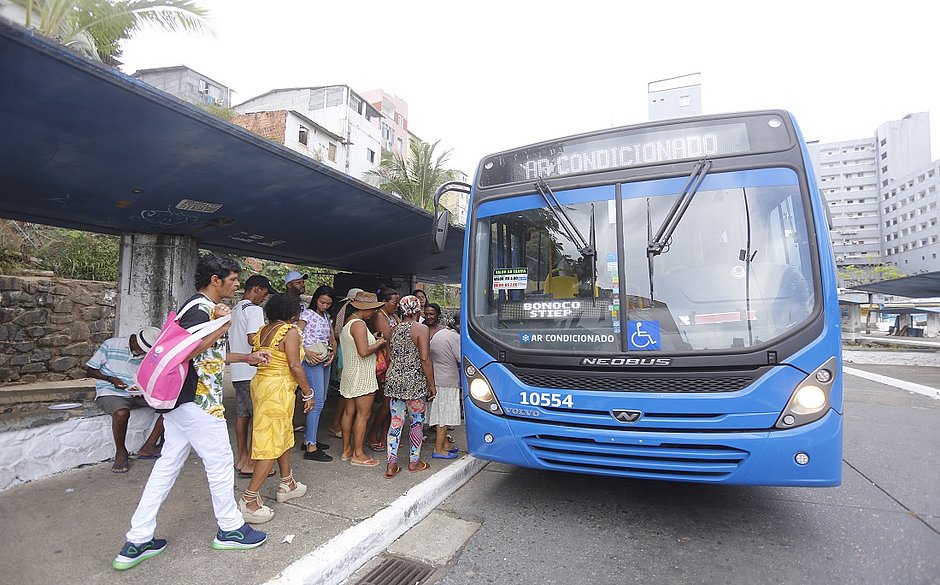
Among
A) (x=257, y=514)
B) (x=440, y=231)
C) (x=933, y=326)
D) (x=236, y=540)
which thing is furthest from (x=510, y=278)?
(x=933, y=326)

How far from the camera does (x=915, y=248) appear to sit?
215ft

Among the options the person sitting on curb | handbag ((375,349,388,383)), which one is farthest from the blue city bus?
the person sitting on curb

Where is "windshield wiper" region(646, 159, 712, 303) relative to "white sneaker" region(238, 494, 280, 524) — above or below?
above

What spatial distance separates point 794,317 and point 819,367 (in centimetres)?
34

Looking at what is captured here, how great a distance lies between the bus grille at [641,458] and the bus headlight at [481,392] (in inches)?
13.2

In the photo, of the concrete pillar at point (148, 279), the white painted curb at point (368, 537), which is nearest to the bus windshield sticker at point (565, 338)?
the white painted curb at point (368, 537)

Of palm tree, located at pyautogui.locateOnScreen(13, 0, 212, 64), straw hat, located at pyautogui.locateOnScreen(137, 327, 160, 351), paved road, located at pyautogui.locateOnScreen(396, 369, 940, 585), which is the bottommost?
paved road, located at pyautogui.locateOnScreen(396, 369, 940, 585)

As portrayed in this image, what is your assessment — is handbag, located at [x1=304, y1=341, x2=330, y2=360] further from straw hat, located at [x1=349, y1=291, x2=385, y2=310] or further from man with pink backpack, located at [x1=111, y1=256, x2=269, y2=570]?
man with pink backpack, located at [x1=111, y1=256, x2=269, y2=570]

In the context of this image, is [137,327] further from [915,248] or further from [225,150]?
→ [915,248]

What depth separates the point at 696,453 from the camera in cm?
314

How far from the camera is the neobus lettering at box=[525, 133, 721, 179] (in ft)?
12.0

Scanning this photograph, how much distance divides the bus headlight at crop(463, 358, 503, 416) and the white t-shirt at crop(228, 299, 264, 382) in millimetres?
1938

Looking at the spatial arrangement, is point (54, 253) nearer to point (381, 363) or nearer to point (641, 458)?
point (381, 363)

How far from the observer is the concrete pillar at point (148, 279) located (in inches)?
202
